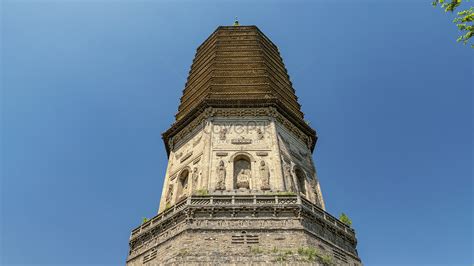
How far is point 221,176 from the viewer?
894 inches

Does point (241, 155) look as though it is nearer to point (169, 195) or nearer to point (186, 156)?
point (186, 156)

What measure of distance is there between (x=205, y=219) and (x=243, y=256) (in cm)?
284

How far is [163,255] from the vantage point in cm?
1941

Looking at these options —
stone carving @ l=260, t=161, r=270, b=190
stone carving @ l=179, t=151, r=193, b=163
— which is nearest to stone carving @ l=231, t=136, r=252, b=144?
stone carving @ l=260, t=161, r=270, b=190

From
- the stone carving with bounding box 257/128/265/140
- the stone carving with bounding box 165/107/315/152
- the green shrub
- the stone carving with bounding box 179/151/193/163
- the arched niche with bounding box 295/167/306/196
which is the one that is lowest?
the green shrub

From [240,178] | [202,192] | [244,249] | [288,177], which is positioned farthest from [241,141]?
[244,249]

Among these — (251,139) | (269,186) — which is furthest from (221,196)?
(251,139)

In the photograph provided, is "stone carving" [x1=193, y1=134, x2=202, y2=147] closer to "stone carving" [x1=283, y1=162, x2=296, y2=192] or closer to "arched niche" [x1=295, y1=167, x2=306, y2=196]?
"stone carving" [x1=283, y1=162, x2=296, y2=192]

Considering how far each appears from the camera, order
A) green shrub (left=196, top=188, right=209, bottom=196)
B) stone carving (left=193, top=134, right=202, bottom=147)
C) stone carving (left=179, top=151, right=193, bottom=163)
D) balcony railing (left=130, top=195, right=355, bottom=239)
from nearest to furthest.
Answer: balcony railing (left=130, top=195, right=355, bottom=239) → green shrub (left=196, top=188, right=209, bottom=196) → stone carving (left=179, top=151, right=193, bottom=163) → stone carving (left=193, top=134, right=202, bottom=147)

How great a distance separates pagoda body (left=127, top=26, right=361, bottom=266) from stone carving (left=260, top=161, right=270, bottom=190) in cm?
6

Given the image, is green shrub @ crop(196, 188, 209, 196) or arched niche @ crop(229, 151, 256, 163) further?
arched niche @ crop(229, 151, 256, 163)

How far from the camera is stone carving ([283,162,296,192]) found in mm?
22769

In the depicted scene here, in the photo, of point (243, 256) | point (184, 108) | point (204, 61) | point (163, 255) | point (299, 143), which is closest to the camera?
point (243, 256)

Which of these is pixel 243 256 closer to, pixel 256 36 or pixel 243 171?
pixel 243 171
